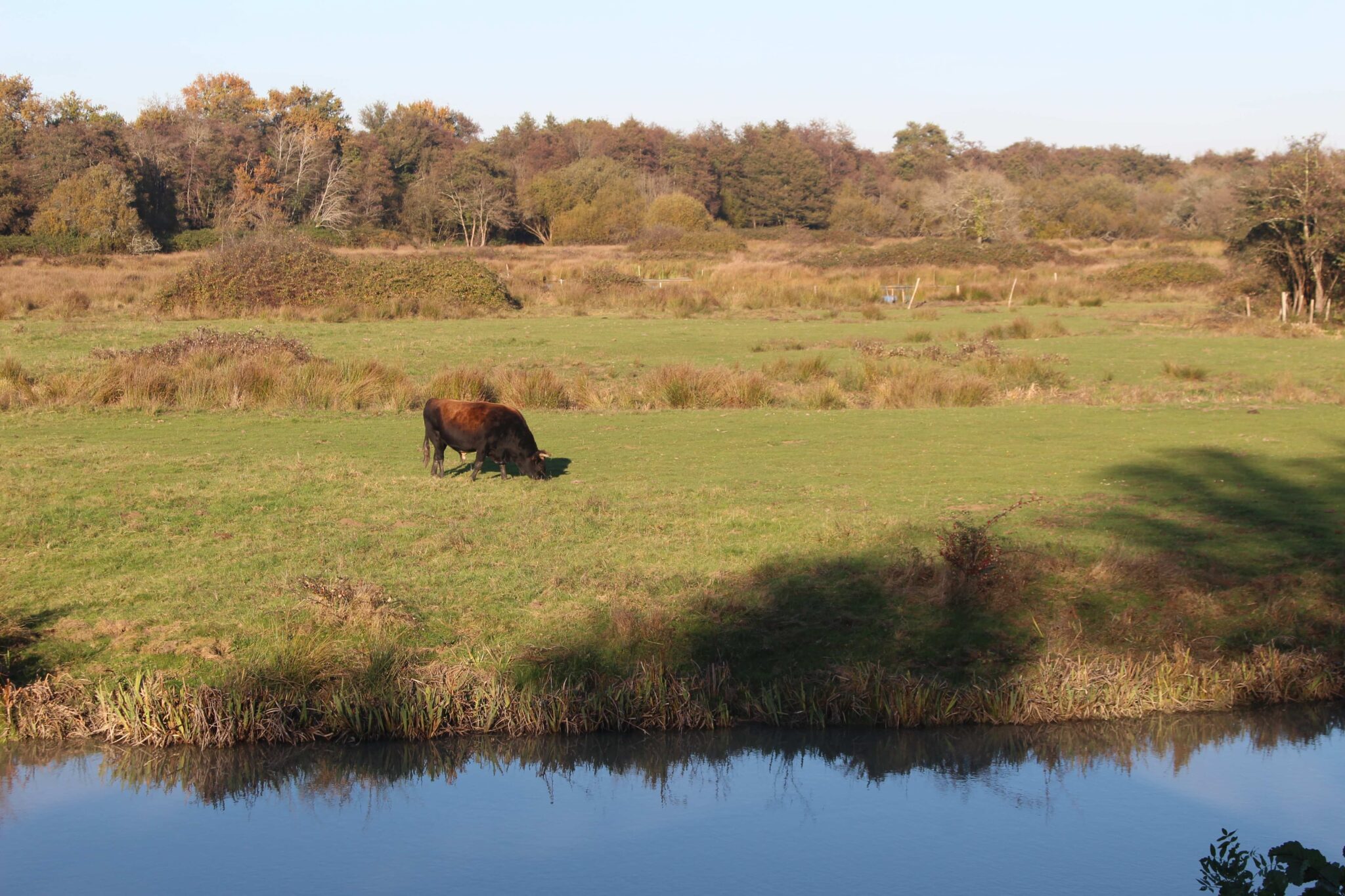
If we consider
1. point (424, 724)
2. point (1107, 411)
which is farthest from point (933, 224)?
point (424, 724)

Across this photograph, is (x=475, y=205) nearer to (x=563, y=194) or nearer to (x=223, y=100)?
(x=563, y=194)

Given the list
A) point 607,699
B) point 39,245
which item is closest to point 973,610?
point 607,699

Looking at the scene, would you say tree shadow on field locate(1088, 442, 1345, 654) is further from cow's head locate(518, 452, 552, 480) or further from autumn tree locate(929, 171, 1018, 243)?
autumn tree locate(929, 171, 1018, 243)

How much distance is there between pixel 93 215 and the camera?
6631cm

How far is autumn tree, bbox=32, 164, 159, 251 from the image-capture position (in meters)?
65.9

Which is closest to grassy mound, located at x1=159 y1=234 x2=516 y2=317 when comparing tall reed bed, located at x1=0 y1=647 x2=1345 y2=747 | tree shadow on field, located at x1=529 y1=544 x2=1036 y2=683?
tree shadow on field, located at x1=529 y1=544 x2=1036 y2=683

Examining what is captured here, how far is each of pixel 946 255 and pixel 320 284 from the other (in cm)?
3310

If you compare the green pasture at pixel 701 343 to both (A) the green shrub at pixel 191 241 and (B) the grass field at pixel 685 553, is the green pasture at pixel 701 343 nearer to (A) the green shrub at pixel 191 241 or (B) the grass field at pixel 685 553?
(B) the grass field at pixel 685 553

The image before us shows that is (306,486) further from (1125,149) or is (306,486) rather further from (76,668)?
(1125,149)

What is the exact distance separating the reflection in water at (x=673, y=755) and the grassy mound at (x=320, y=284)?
31603 mm

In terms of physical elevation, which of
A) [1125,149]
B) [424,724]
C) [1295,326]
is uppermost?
[1125,149]

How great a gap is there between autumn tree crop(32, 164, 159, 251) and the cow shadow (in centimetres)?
5693

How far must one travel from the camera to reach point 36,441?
16.9 m

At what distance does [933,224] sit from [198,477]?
83.3 metres
